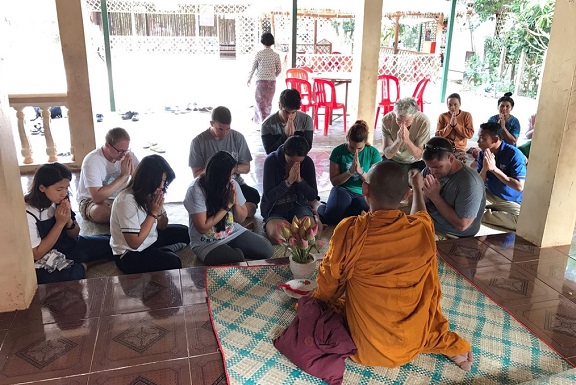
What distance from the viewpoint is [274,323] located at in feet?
9.14

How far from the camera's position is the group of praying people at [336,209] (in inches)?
87.4

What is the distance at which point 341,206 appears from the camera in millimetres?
4559

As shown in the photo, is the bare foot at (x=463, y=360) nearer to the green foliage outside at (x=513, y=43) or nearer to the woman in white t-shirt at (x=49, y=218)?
the woman in white t-shirt at (x=49, y=218)

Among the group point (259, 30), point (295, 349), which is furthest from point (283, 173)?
point (259, 30)

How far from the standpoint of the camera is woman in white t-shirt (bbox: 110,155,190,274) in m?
3.30

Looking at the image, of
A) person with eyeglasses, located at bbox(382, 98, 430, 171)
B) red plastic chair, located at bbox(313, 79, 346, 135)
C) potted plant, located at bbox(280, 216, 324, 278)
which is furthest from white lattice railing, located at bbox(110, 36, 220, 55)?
potted plant, located at bbox(280, 216, 324, 278)

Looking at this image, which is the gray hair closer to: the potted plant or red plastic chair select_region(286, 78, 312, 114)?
the potted plant

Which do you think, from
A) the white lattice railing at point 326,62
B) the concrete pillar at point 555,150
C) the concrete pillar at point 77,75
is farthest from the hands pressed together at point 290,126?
the white lattice railing at point 326,62

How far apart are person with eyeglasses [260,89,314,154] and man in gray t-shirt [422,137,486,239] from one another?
1834mm

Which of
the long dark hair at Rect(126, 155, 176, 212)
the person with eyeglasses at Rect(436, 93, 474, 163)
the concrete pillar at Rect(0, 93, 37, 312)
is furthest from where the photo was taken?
the person with eyeglasses at Rect(436, 93, 474, 163)

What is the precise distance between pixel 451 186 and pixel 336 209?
124 cm

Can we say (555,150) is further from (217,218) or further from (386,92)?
(386,92)

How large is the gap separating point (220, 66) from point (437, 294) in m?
14.9

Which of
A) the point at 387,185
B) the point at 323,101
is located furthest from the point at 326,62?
the point at 387,185
